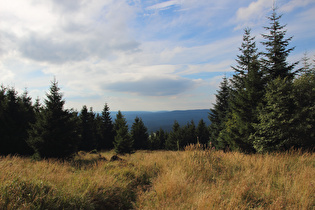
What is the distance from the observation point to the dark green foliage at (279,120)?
9961 millimetres

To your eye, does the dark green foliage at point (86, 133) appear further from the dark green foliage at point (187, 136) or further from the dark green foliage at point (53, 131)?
the dark green foliage at point (187, 136)

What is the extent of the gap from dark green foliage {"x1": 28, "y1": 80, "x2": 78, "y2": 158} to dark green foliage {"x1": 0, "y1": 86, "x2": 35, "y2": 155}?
3524mm

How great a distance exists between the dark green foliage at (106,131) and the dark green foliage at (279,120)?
31989 mm

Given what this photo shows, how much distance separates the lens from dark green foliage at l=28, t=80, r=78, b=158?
11.9 m

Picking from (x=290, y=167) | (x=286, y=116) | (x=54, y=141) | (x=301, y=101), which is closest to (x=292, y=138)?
(x=286, y=116)

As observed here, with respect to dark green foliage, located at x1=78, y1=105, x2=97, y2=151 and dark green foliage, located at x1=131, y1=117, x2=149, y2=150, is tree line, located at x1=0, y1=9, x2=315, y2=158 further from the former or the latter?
dark green foliage, located at x1=131, y1=117, x2=149, y2=150

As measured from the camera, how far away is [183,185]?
3.48 meters

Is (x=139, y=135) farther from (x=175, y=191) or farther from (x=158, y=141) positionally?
(x=175, y=191)

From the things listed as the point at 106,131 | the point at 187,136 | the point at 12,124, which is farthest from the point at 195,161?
the point at 187,136

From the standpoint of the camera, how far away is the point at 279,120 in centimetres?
1019

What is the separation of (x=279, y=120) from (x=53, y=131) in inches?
723

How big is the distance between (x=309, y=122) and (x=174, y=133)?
118 feet

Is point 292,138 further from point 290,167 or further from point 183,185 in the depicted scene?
point 183,185

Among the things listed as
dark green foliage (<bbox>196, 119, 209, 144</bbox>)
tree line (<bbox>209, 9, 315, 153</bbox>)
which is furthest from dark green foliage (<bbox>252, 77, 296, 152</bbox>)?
dark green foliage (<bbox>196, 119, 209, 144</bbox>)
